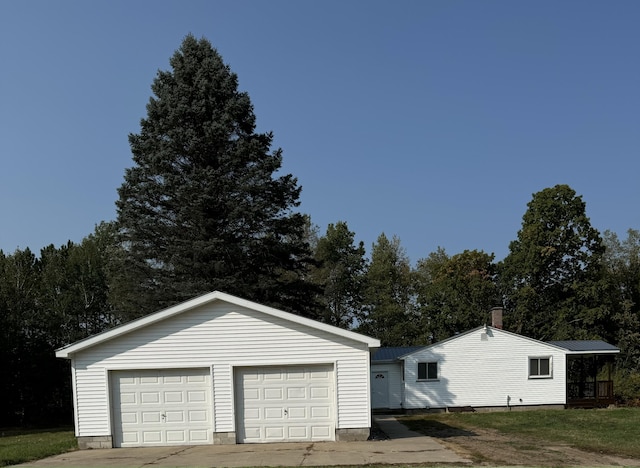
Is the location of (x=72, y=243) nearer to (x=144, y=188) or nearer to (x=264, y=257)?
(x=144, y=188)

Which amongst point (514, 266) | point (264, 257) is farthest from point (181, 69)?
point (514, 266)

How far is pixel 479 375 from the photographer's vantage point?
2383 centimetres

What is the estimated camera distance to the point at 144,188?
25656mm

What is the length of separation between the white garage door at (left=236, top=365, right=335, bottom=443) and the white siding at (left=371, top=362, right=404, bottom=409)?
38.6ft

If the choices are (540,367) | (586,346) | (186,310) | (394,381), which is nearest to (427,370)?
(394,381)

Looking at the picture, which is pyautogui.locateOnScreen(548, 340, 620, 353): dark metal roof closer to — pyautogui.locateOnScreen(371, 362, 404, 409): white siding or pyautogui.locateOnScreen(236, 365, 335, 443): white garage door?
pyautogui.locateOnScreen(371, 362, 404, 409): white siding

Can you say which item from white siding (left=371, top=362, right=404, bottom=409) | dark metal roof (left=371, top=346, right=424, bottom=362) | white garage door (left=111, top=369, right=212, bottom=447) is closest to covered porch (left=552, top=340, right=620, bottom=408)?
dark metal roof (left=371, top=346, right=424, bottom=362)

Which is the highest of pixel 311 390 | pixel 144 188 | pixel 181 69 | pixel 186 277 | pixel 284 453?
pixel 181 69

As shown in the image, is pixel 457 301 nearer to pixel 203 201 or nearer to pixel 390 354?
pixel 390 354

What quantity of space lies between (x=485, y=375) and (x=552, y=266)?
57.0 feet

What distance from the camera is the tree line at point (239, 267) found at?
2523 cm

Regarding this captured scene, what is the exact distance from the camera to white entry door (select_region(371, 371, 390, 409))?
24188mm

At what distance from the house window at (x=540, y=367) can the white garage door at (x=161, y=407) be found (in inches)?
685

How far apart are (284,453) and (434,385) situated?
14.4 meters
